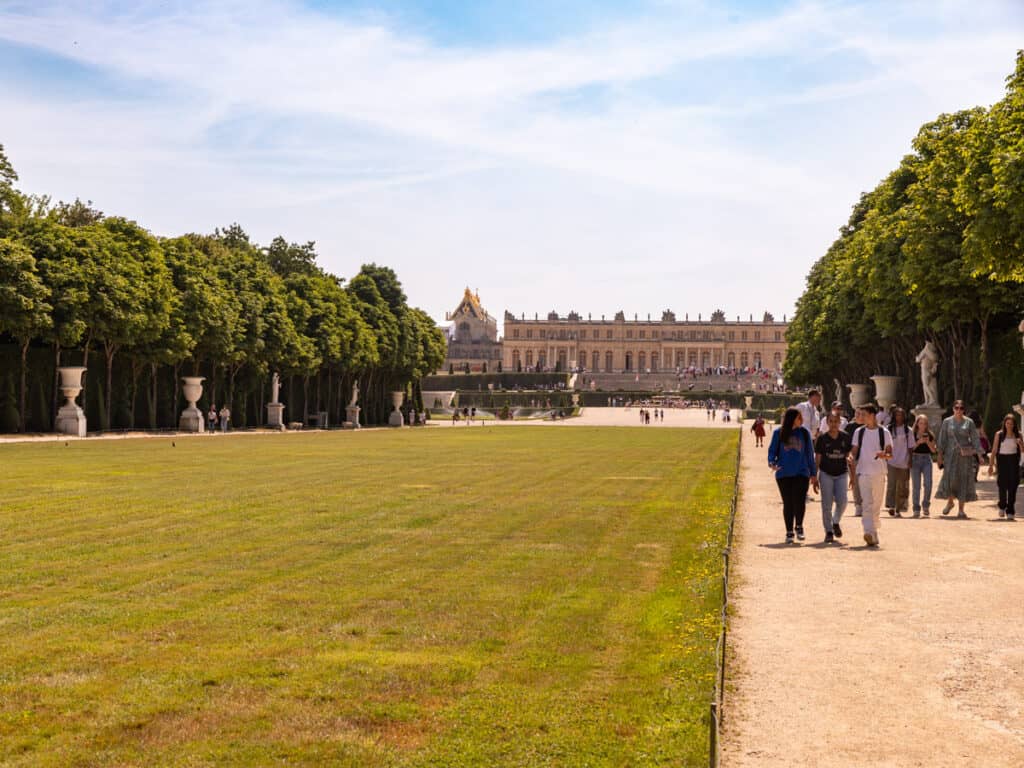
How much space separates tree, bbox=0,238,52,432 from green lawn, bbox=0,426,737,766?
1169 inches

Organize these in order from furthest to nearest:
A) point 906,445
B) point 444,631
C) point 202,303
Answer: point 202,303, point 906,445, point 444,631

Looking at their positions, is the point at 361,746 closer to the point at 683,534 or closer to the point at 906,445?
the point at 683,534

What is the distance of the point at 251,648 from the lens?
10602mm

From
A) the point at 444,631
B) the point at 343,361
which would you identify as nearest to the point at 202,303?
the point at 343,361

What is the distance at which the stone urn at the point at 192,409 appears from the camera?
2689 inches

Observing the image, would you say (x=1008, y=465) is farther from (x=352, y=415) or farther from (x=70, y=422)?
(x=352, y=415)

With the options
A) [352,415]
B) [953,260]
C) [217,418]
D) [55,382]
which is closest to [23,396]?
[55,382]

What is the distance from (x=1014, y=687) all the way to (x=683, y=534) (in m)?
10.1

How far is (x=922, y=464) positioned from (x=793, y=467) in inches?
274

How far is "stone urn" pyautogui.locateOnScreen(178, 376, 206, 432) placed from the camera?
68.3 metres

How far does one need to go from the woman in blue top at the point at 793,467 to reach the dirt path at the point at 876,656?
0.49 meters

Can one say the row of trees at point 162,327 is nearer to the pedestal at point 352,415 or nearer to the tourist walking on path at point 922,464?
the pedestal at point 352,415

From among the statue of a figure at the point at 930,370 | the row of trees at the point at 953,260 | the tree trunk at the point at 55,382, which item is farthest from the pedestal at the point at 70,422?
the statue of a figure at the point at 930,370

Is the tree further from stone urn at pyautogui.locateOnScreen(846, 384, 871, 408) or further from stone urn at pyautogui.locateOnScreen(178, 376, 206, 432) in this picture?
stone urn at pyautogui.locateOnScreen(846, 384, 871, 408)
